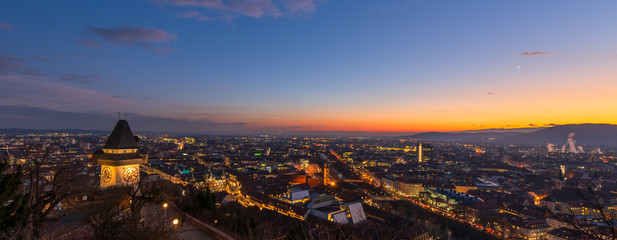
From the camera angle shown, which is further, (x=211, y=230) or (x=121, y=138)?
(x=121, y=138)

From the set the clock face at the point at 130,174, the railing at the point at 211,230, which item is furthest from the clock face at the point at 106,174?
the railing at the point at 211,230

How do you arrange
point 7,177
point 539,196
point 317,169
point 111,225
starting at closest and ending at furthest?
point 111,225, point 7,177, point 539,196, point 317,169

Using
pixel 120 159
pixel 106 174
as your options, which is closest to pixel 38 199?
pixel 120 159

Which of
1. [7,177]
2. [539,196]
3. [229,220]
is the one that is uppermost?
[7,177]

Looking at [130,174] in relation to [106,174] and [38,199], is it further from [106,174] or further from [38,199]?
[38,199]

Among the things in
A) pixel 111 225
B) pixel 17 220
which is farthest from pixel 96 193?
pixel 111 225

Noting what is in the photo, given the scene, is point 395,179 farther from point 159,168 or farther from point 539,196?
point 159,168

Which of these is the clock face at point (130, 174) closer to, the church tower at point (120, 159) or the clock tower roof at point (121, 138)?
the church tower at point (120, 159)

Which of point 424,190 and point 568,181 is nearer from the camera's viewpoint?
point 424,190
